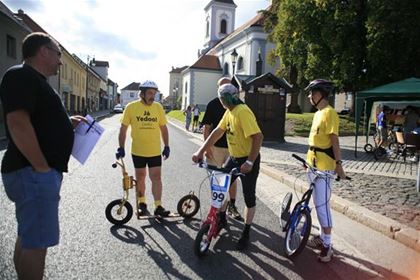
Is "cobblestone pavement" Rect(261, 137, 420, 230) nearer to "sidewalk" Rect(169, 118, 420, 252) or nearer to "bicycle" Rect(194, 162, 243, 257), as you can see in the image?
"sidewalk" Rect(169, 118, 420, 252)

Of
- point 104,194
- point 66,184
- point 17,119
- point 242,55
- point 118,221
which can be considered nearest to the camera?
point 17,119

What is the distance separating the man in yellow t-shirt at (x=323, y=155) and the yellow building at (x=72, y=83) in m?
35.5

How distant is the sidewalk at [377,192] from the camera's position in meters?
5.54

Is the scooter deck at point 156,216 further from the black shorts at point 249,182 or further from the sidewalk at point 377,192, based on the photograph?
the sidewalk at point 377,192

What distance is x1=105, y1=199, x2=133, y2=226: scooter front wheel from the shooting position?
18.0 feet

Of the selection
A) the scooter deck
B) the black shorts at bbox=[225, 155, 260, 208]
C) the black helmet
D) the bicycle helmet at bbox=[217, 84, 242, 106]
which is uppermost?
the black helmet

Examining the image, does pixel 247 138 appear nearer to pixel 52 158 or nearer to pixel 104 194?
pixel 52 158

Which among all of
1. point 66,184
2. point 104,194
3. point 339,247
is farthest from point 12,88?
point 66,184

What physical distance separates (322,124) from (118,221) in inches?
118

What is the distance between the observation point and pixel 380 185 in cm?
852

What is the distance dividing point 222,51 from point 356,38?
3873 centimetres

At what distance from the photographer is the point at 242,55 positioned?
181 ft

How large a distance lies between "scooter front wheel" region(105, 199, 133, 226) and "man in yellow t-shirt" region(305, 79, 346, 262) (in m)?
2.58

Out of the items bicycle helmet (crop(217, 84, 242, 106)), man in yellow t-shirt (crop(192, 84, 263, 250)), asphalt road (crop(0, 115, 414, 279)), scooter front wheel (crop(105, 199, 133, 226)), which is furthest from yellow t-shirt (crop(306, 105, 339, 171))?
scooter front wheel (crop(105, 199, 133, 226))
